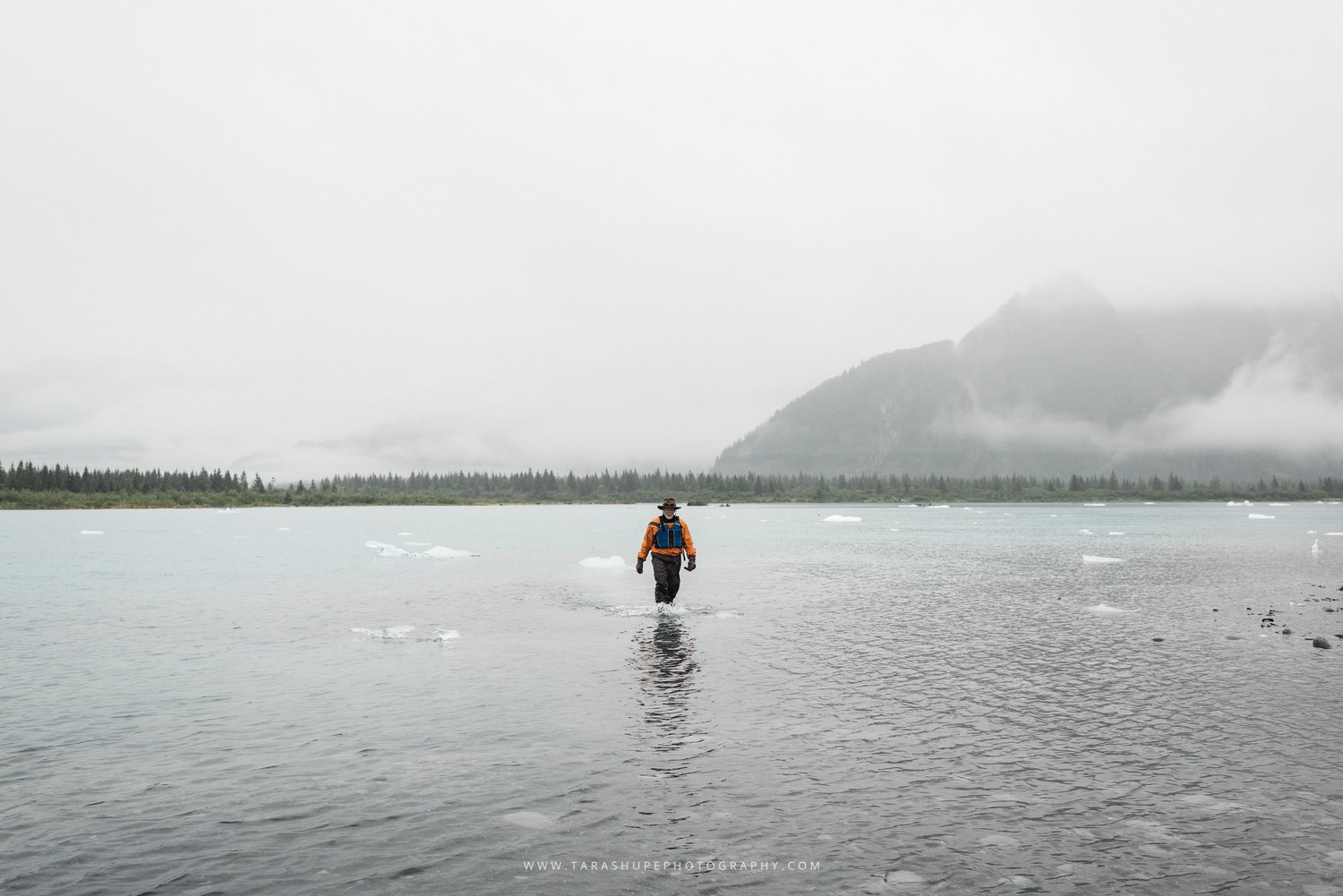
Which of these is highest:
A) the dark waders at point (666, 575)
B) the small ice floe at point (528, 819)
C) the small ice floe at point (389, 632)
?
the dark waders at point (666, 575)

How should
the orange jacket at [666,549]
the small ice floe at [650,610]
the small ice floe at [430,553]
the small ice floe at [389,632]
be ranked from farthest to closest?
the small ice floe at [430,553], the small ice floe at [650,610], the orange jacket at [666,549], the small ice floe at [389,632]

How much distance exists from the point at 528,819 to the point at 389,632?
1927 centimetres

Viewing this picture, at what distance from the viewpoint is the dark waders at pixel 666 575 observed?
3462 cm

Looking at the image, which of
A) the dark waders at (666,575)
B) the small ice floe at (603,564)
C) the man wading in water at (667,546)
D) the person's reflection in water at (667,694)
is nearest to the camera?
the person's reflection in water at (667,694)

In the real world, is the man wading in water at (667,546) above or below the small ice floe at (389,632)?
above

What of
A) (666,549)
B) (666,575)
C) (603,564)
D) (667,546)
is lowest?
(603,564)

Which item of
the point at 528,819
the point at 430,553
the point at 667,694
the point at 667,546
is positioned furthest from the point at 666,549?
the point at 430,553

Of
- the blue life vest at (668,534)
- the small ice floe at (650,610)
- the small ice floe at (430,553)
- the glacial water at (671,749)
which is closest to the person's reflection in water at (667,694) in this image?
the glacial water at (671,749)

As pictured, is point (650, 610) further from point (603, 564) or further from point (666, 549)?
point (603, 564)

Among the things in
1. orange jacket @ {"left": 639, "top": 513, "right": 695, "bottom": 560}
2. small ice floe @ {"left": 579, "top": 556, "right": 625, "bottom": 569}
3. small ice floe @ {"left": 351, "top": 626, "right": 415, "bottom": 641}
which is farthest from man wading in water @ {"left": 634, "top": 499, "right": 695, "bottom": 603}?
small ice floe @ {"left": 579, "top": 556, "right": 625, "bottom": 569}

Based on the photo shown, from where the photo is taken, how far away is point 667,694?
2008 centimetres

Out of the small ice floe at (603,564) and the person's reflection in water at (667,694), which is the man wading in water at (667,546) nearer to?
the person's reflection in water at (667,694)

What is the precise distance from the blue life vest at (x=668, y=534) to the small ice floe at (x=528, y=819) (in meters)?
22.2

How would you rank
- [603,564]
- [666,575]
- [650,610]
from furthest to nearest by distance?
[603,564] < [650,610] < [666,575]
